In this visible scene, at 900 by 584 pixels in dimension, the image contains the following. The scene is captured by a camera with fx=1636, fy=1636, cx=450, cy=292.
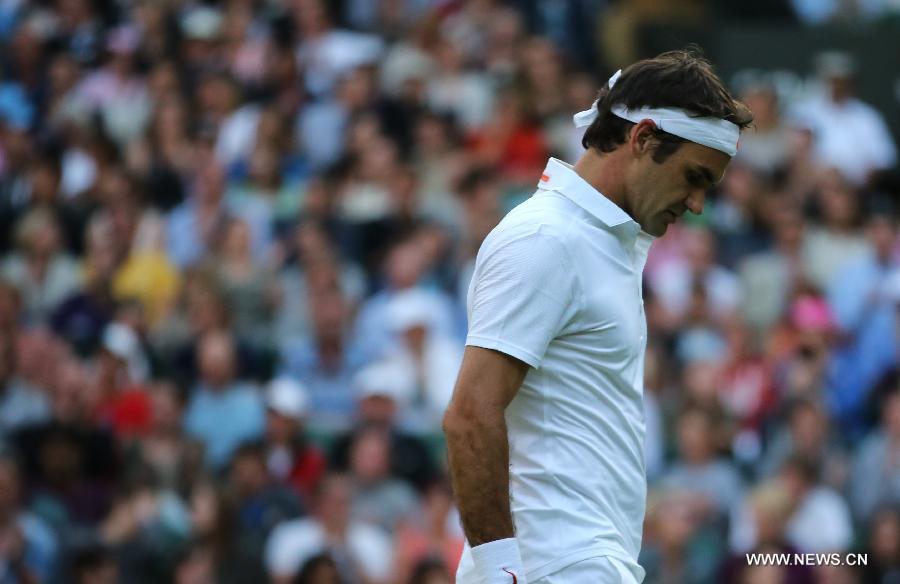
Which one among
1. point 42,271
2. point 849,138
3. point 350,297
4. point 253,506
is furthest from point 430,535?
point 849,138

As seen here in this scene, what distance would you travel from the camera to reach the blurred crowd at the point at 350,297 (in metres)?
8.52

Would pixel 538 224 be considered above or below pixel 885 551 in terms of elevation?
above

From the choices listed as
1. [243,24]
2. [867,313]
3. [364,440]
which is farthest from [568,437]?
[243,24]

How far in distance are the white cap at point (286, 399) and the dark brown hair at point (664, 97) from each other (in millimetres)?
5584

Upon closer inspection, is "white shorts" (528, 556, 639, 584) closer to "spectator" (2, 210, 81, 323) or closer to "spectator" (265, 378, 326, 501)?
"spectator" (265, 378, 326, 501)

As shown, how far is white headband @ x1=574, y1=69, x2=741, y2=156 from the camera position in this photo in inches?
144

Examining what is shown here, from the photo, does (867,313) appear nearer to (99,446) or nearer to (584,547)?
(99,446)

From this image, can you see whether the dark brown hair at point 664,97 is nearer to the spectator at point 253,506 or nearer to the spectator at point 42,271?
the spectator at point 253,506

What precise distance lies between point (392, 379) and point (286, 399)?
69cm

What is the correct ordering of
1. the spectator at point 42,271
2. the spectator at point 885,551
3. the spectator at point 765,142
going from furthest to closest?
1. the spectator at point 765,142
2. the spectator at point 42,271
3. the spectator at point 885,551

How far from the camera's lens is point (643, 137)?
144 inches

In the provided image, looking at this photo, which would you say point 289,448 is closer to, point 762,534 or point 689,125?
point 762,534

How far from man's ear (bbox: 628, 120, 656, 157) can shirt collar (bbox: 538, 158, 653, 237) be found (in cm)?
13

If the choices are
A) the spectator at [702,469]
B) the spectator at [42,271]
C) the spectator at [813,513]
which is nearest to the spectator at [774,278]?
the spectator at [702,469]
